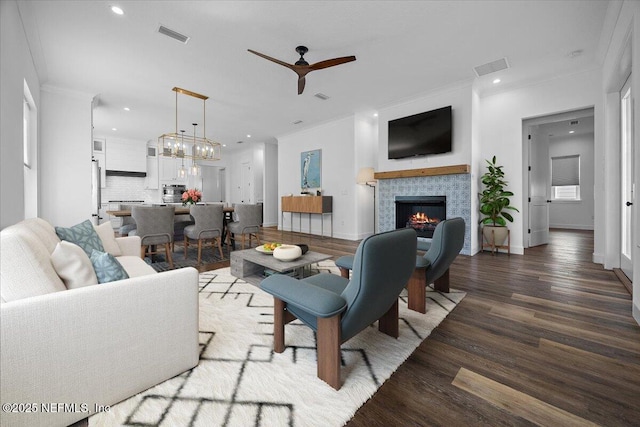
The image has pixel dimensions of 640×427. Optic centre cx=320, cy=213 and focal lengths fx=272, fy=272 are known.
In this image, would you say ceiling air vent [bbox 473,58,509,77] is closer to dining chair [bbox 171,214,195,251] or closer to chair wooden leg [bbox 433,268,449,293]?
chair wooden leg [bbox 433,268,449,293]

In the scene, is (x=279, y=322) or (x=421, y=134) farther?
(x=421, y=134)

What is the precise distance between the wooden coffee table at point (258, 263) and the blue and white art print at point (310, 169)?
4122 mm

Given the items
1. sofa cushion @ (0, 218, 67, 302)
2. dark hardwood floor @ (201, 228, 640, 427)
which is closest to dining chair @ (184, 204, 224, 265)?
sofa cushion @ (0, 218, 67, 302)

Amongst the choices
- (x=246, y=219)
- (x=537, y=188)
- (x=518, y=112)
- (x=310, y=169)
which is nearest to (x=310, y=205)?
(x=310, y=169)

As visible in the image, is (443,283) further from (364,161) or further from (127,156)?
(127,156)

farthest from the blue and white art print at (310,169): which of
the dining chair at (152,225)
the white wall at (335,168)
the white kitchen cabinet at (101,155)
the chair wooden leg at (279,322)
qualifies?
the white kitchen cabinet at (101,155)

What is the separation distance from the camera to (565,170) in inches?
329

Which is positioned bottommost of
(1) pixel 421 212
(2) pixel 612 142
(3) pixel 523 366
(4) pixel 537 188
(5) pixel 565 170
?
(3) pixel 523 366

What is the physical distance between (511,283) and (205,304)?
10.4 ft

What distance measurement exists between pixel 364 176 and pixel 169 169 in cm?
667

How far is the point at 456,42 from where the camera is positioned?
331 centimetres

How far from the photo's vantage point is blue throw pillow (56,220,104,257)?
2.02m

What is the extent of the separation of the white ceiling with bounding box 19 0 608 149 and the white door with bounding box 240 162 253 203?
4622mm

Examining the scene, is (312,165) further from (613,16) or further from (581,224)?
(581,224)
